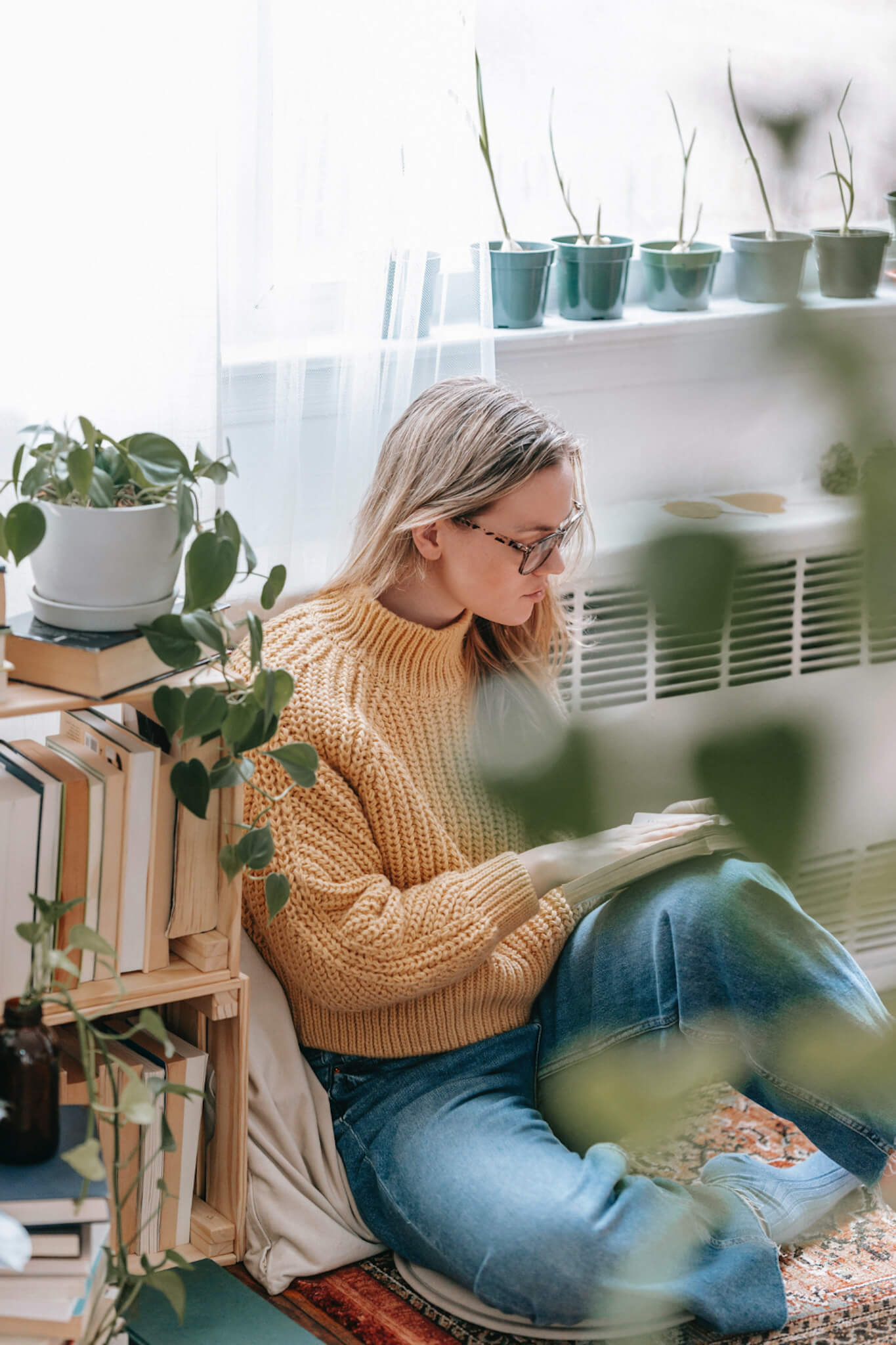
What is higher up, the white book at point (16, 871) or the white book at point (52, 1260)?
the white book at point (16, 871)

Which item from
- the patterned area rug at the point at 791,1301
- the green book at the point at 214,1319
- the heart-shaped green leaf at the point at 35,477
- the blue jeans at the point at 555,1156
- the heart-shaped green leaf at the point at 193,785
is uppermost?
the heart-shaped green leaf at the point at 35,477

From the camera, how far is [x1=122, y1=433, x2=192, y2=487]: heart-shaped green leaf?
1316 millimetres

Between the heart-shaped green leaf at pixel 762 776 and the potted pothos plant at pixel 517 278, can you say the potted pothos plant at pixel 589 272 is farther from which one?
the heart-shaped green leaf at pixel 762 776

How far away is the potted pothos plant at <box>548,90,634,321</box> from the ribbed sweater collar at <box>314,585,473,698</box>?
26.6 inches

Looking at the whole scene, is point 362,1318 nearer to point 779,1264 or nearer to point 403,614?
point 779,1264

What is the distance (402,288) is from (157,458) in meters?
0.61

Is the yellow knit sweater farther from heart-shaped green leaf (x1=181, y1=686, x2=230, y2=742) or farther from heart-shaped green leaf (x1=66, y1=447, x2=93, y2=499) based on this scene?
heart-shaped green leaf (x1=66, y1=447, x2=93, y2=499)

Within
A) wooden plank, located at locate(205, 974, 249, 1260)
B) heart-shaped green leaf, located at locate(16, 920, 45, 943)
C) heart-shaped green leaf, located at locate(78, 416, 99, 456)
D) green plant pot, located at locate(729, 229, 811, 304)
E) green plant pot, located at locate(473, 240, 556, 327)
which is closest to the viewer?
green plant pot, located at locate(729, 229, 811, 304)

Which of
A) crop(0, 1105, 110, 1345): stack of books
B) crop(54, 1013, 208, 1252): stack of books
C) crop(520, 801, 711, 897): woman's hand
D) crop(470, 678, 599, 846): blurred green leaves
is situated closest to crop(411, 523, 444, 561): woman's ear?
crop(54, 1013, 208, 1252): stack of books

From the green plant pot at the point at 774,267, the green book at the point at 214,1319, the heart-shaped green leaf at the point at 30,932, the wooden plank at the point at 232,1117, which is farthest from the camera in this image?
the wooden plank at the point at 232,1117

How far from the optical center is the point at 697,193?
1.01 feet

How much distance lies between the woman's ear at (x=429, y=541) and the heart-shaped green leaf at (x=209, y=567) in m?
0.32

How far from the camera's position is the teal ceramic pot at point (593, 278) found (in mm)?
2061

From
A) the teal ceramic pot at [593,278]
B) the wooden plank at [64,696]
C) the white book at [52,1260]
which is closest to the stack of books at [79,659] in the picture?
the wooden plank at [64,696]
